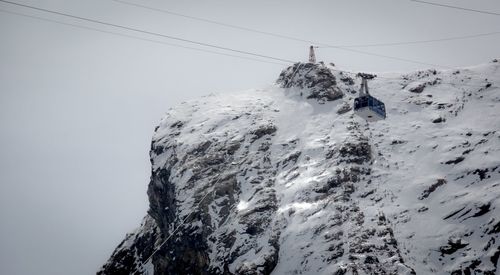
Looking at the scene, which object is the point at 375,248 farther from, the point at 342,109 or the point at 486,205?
the point at 342,109

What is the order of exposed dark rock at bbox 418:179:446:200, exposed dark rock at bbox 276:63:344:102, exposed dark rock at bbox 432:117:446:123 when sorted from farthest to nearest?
exposed dark rock at bbox 276:63:344:102, exposed dark rock at bbox 432:117:446:123, exposed dark rock at bbox 418:179:446:200

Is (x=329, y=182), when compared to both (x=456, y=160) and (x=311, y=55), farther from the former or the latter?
(x=311, y=55)

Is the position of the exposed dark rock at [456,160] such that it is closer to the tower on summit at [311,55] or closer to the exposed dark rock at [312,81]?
the exposed dark rock at [312,81]

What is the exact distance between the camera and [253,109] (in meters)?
54.1

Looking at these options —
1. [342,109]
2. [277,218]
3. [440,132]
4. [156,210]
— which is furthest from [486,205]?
[156,210]

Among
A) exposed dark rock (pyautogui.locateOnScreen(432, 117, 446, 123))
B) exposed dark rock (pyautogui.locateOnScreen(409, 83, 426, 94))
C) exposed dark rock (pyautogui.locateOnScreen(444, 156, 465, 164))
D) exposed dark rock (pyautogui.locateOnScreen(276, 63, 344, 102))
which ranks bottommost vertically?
exposed dark rock (pyautogui.locateOnScreen(444, 156, 465, 164))

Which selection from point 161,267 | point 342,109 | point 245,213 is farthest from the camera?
point 342,109

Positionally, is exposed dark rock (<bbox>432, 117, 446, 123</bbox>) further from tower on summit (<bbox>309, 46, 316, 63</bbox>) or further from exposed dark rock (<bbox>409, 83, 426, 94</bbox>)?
tower on summit (<bbox>309, 46, 316, 63</bbox>)

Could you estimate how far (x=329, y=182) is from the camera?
1545 inches

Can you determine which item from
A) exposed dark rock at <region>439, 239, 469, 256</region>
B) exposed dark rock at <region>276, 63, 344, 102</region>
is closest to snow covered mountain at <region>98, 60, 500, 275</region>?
exposed dark rock at <region>439, 239, 469, 256</region>

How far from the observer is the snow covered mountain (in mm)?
31625

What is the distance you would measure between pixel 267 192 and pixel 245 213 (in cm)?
315

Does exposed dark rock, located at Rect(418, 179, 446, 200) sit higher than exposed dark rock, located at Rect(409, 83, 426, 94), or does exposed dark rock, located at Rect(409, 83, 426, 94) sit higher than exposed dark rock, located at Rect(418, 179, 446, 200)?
exposed dark rock, located at Rect(409, 83, 426, 94)

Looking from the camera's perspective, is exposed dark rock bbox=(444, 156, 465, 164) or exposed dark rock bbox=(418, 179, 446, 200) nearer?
exposed dark rock bbox=(418, 179, 446, 200)
